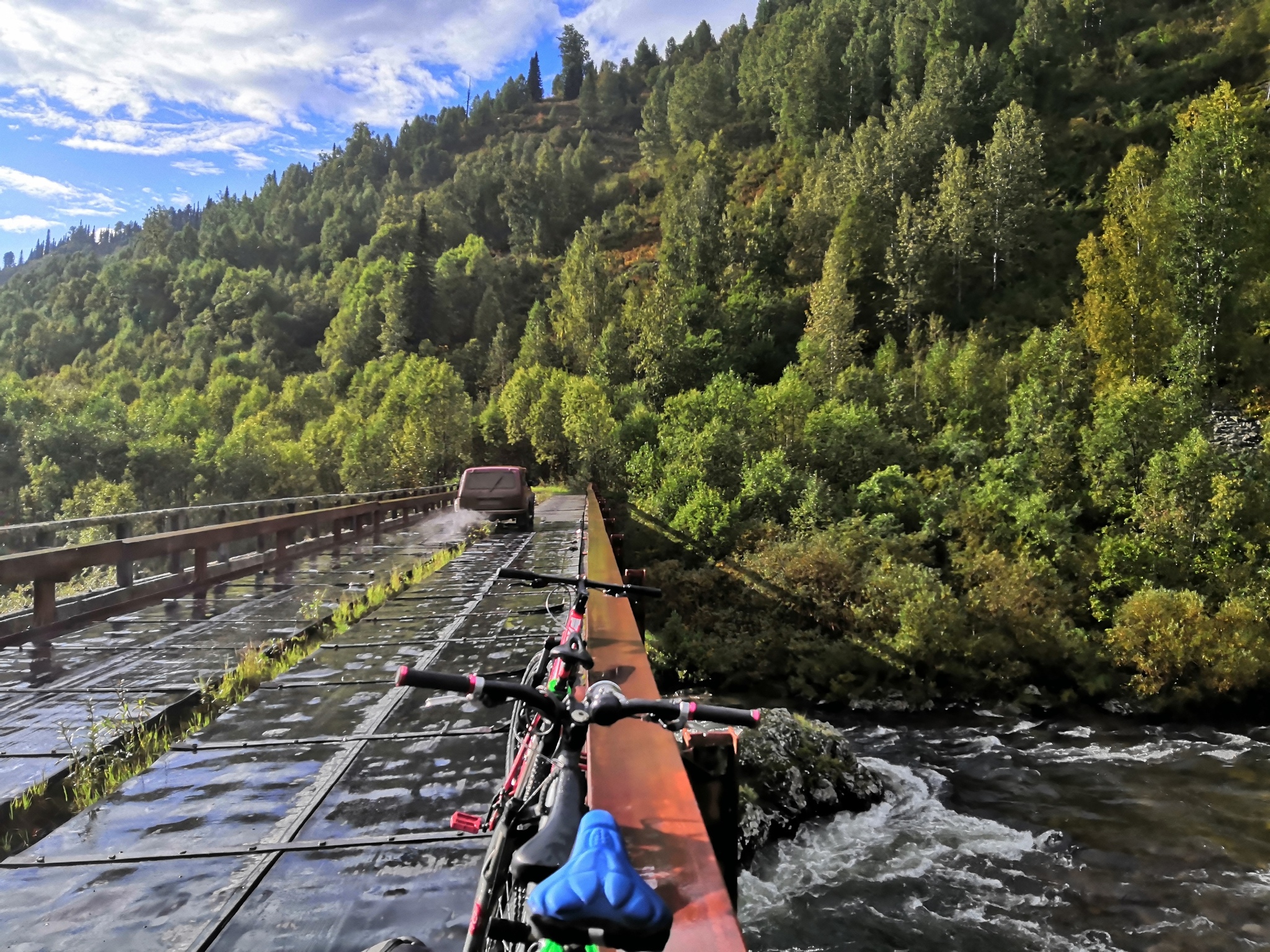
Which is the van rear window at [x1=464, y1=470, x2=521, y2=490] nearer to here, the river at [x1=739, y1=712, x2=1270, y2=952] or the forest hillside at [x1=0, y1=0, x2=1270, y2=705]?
the forest hillside at [x1=0, y1=0, x2=1270, y2=705]

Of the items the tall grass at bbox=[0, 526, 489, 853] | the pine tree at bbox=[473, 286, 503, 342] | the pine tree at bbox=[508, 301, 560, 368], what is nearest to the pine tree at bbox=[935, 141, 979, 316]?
the pine tree at bbox=[508, 301, 560, 368]

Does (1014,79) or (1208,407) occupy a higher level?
(1014,79)

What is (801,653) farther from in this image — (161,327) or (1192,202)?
(161,327)

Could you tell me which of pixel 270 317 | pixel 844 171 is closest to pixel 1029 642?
pixel 844 171

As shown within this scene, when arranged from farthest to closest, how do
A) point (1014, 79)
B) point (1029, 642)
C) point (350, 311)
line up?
point (350, 311) < point (1014, 79) < point (1029, 642)

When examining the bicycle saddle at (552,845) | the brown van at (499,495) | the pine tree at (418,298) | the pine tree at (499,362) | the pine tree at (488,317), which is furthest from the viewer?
the pine tree at (488,317)

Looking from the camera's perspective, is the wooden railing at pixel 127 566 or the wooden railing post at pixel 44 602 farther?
the wooden railing post at pixel 44 602

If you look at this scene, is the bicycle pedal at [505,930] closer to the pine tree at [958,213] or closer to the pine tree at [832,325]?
the pine tree at [832,325]

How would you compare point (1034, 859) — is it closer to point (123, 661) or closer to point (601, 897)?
point (123, 661)

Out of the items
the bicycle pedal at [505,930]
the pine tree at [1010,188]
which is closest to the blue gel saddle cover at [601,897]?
the bicycle pedal at [505,930]

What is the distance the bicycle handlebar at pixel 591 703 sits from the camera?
2215 mm

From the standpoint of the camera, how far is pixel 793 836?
13766 mm

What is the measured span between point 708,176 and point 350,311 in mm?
65981

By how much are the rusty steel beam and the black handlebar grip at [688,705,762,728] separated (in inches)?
24.5
